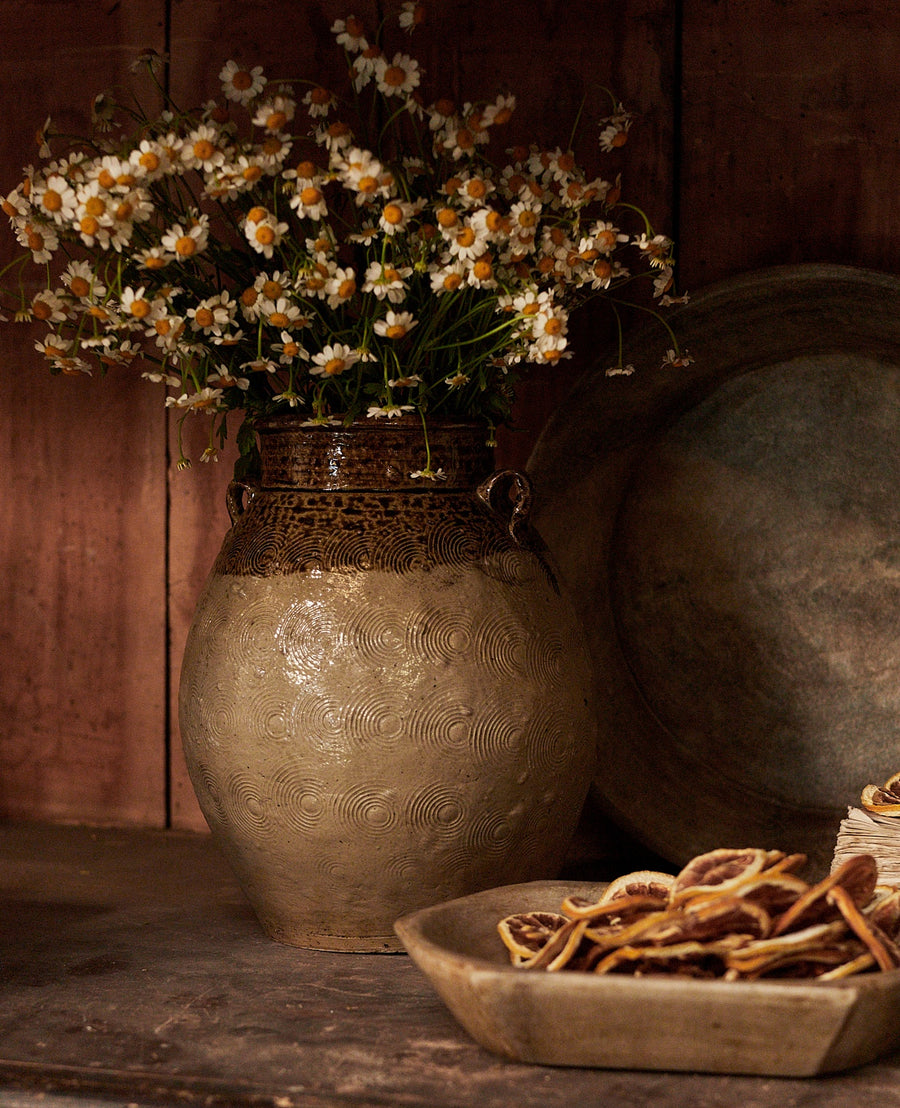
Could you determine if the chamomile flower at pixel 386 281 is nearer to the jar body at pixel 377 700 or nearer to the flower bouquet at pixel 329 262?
the flower bouquet at pixel 329 262

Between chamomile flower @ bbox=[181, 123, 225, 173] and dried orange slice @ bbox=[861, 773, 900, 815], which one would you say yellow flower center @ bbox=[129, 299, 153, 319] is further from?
dried orange slice @ bbox=[861, 773, 900, 815]

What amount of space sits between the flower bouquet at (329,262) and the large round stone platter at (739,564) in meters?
0.20

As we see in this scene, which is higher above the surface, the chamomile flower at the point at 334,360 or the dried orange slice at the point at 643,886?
the chamomile flower at the point at 334,360

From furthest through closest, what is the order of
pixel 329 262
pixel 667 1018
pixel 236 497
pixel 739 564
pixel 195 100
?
pixel 195 100 < pixel 739 564 < pixel 236 497 < pixel 329 262 < pixel 667 1018

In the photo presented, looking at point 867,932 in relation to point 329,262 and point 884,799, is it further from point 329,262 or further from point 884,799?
point 329,262

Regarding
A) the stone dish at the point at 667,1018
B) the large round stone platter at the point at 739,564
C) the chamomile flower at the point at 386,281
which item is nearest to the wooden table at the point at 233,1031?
the stone dish at the point at 667,1018

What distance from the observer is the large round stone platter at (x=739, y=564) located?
1.21 metres

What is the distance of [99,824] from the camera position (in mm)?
1438

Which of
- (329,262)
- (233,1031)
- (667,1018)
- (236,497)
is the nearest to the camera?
(667,1018)

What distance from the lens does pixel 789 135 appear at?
49.4 inches

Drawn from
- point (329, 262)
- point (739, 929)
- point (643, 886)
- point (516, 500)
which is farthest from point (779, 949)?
point (329, 262)

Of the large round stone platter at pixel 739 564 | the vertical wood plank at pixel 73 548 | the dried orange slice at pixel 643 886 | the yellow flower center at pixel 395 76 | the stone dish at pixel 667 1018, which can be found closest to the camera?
the stone dish at pixel 667 1018

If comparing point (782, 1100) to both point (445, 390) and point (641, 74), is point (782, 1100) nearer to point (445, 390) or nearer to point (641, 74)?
point (445, 390)

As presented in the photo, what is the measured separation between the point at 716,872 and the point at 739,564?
499 mm
